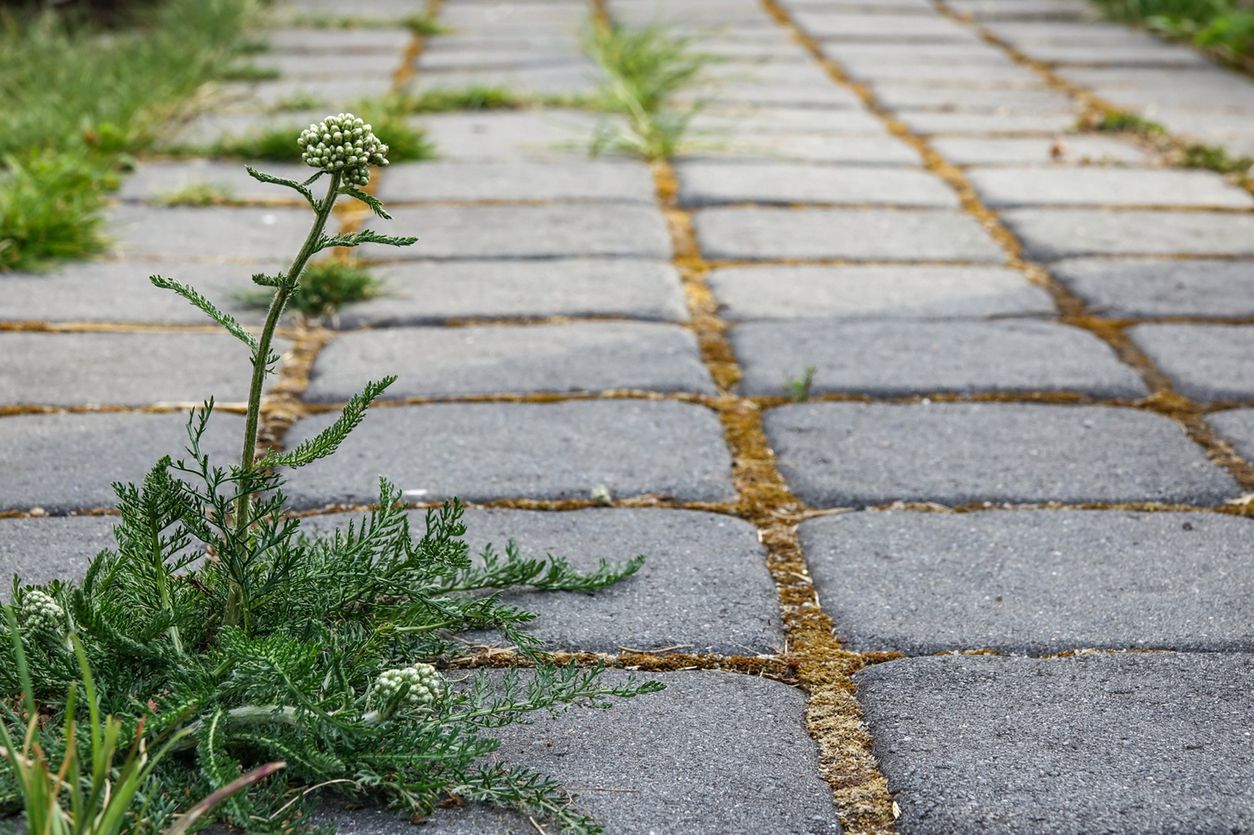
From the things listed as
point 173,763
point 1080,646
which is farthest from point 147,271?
point 1080,646

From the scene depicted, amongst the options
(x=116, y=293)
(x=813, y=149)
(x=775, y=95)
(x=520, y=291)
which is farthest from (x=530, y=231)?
(x=775, y=95)

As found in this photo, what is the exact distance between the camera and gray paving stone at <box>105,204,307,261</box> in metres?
3.11

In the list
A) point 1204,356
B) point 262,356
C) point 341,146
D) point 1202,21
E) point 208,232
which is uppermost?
point 341,146

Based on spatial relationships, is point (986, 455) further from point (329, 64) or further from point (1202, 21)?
point (1202, 21)

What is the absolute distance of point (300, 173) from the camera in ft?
12.3

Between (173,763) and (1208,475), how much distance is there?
1.48 metres

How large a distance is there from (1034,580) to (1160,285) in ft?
4.69

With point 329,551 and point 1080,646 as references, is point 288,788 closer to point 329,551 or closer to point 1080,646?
point 329,551

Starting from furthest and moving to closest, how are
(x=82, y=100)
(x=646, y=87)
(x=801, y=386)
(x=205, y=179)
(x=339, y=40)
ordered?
1. (x=339, y=40)
2. (x=646, y=87)
3. (x=82, y=100)
4. (x=205, y=179)
5. (x=801, y=386)

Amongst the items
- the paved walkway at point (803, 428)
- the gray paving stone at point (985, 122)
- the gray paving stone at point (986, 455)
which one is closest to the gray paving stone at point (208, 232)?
the paved walkway at point (803, 428)

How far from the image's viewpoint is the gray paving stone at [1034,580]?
1589mm

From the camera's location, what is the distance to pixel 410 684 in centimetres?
123

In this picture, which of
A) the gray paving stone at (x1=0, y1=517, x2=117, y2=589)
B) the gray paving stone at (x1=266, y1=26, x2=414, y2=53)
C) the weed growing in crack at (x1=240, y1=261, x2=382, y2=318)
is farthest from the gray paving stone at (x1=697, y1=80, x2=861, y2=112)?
the gray paving stone at (x1=0, y1=517, x2=117, y2=589)

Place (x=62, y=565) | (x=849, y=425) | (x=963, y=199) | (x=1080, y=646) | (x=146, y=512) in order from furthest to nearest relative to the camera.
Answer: (x=963, y=199), (x=849, y=425), (x=62, y=565), (x=1080, y=646), (x=146, y=512)
